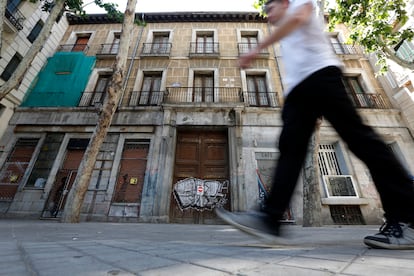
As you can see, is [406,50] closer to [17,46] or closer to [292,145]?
[292,145]

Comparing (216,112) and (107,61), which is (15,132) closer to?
(107,61)

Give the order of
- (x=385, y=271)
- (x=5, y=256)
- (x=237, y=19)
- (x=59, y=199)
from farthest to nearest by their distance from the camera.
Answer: (x=237, y=19) < (x=59, y=199) < (x=5, y=256) < (x=385, y=271)

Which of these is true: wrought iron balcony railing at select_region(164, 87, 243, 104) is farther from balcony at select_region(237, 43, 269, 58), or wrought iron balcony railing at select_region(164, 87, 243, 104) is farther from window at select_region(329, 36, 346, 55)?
window at select_region(329, 36, 346, 55)

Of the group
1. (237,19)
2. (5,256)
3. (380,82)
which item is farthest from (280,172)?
(237,19)

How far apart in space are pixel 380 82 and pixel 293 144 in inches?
466

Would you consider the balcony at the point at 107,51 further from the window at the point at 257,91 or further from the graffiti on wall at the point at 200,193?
the graffiti on wall at the point at 200,193

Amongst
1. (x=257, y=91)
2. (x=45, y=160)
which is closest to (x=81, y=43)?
(x=45, y=160)

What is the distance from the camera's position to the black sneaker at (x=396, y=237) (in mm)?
1142

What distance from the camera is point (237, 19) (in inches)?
468

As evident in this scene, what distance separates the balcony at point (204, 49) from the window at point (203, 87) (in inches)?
41.9

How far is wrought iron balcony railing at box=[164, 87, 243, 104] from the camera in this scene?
909 cm

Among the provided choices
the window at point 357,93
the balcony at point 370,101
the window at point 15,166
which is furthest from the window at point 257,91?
the window at point 15,166

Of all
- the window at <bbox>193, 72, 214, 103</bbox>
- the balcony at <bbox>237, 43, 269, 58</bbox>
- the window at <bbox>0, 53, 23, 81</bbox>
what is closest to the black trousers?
the window at <bbox>193, 72, 214, 103</bbox>

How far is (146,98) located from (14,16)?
281 inches
